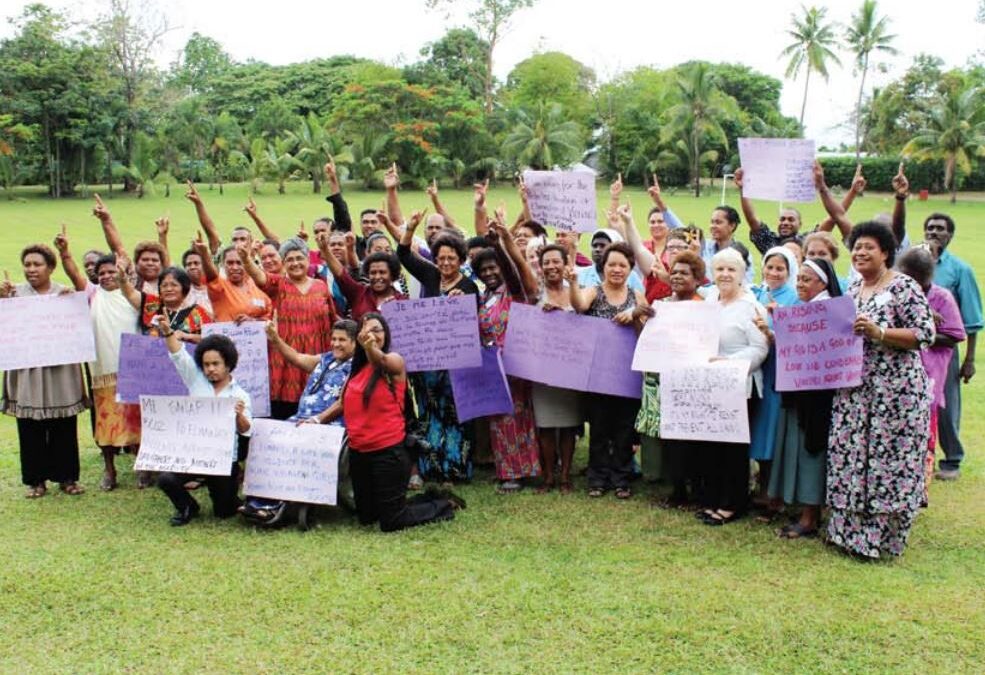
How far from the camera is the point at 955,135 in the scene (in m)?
44.3

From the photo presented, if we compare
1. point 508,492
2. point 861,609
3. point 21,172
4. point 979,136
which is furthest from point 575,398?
point 979,136

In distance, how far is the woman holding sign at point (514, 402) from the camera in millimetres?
6586

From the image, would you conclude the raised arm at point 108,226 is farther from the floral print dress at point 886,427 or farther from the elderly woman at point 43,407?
the floral print dress at point 886,427

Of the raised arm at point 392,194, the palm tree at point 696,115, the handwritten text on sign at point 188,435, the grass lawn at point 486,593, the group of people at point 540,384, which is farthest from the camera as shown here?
the palm tree at point 696,115

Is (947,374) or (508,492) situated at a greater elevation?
(947,374)

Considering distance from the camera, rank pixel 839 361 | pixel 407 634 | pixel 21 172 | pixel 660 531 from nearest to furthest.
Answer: pixel 407 634 < pixel 839 361 < pixel 660 531 < pixel 21 172

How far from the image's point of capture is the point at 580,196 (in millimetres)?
7270

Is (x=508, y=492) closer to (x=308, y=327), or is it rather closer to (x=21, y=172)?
(x=308, y=327)

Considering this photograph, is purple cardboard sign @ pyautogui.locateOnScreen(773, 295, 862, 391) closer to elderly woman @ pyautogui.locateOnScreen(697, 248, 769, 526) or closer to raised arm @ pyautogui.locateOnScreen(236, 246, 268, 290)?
elderly woman @ pyautogui.locateOnScreen(697, 248, 769, 526)

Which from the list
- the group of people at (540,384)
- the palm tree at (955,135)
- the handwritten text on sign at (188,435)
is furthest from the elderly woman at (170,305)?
the palm tree at (955,135)

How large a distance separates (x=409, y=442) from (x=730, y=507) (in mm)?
2129

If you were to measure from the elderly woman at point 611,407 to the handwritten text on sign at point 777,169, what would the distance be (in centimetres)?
198

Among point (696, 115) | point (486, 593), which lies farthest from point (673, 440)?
point (696, 115)

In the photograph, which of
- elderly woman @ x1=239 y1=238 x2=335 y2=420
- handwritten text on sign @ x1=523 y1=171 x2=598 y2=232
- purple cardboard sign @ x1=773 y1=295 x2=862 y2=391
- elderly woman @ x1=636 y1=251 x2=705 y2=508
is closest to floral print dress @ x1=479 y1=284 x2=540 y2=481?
elderly woman @ x1=636 y1=251 x2=705 y2=508
